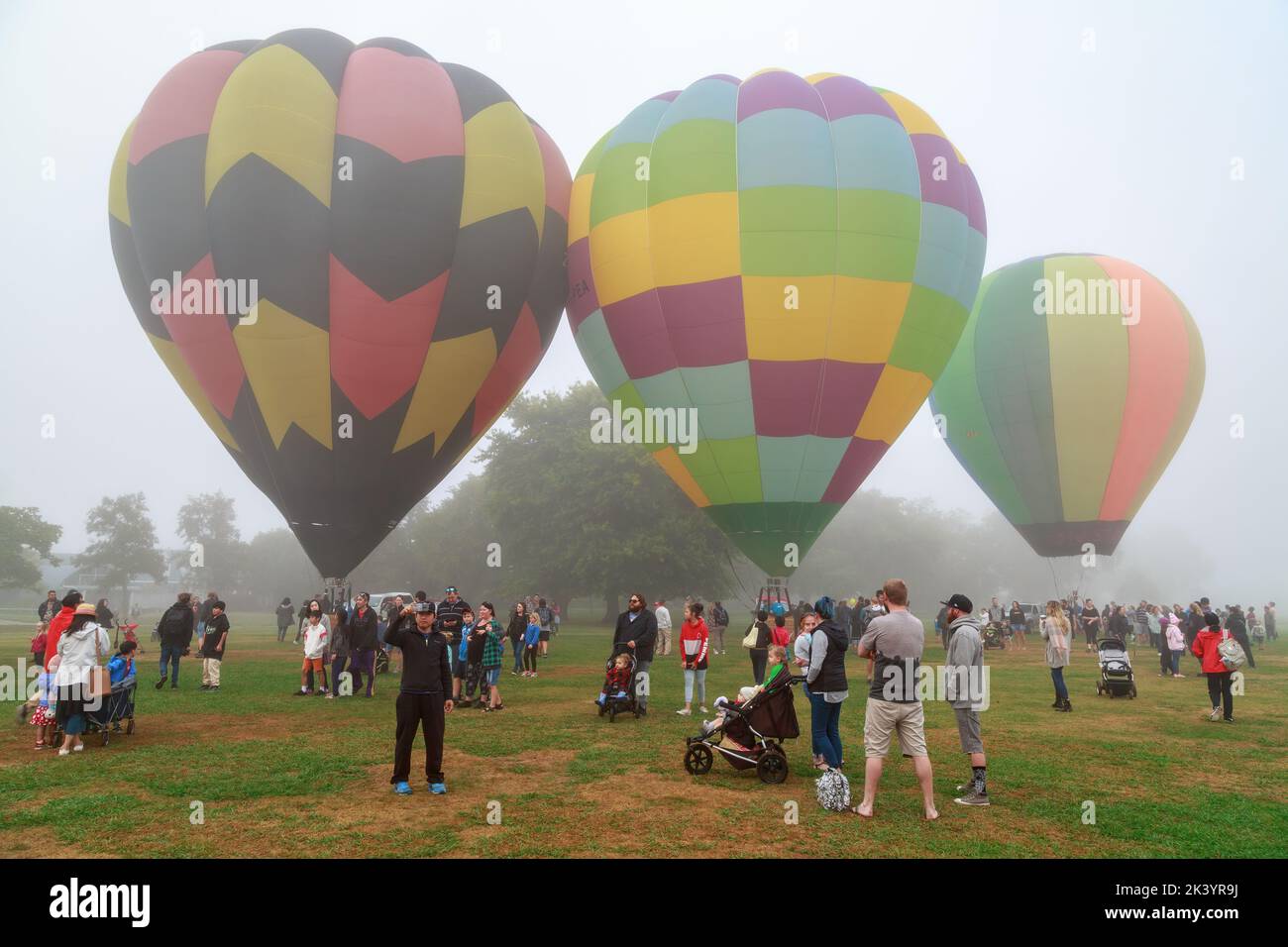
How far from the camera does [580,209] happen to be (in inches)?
772

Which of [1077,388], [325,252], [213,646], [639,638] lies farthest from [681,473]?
[1077,388]

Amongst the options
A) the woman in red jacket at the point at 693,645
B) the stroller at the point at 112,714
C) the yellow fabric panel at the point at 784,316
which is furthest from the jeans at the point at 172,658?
the yellow fabric panel at the point at 784,316

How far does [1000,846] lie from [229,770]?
25.4ft

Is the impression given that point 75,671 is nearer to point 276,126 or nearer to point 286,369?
point 286,369

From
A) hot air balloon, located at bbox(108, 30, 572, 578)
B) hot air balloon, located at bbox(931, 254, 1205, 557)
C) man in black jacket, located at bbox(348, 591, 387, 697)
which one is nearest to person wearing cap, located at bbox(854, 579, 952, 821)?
man in black jacket, located at bbox(348, 591, 387, 697)

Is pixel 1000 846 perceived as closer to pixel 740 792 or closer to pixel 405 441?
pixel 740 792

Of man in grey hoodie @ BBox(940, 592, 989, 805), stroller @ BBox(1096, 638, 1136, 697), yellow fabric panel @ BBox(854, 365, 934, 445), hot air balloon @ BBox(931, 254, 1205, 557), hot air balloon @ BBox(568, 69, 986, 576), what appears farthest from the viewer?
hot air balloon @ BBox(931, 254, 1205, 557)

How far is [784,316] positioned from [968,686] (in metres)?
11.2

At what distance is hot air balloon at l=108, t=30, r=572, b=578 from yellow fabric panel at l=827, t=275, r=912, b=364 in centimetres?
736

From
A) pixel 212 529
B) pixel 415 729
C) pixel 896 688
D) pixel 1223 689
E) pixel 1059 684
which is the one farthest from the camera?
pixel 212 529

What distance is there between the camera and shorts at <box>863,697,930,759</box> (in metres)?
7.02

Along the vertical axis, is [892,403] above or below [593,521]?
above

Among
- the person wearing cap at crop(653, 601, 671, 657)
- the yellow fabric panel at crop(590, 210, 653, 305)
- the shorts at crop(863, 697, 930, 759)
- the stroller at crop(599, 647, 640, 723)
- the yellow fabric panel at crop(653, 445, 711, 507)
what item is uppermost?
the yellow fabric panel at crop(590, 210, 653, 305)

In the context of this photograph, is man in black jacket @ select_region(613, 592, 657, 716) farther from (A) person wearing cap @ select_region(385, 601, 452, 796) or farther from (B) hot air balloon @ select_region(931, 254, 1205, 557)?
(B) hot air balloon @ select_region(931, 254, 1205, 557)
